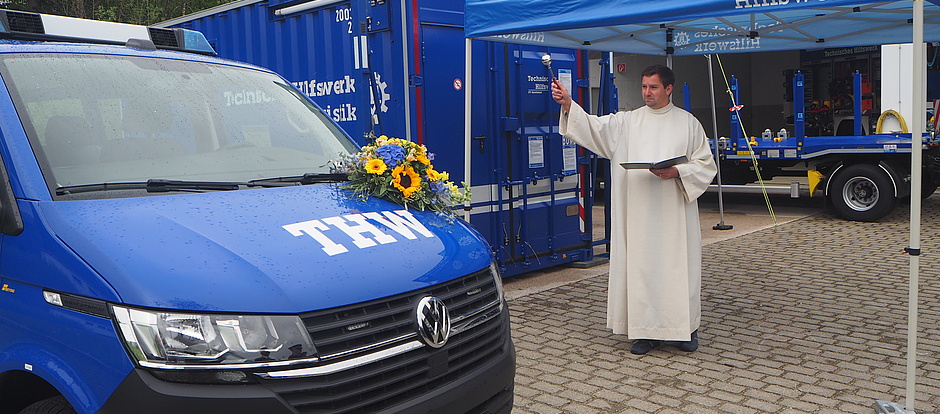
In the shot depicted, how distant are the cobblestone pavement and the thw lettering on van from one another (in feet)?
5.28

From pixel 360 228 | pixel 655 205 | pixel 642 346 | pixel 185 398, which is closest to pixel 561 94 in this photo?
pixel 655 205

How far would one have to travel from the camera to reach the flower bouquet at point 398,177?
3213 millimetres

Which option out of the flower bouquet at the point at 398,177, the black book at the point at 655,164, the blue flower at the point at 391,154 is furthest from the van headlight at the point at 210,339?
the black book at the point at 655,164

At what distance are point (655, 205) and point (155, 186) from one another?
3.11 meters

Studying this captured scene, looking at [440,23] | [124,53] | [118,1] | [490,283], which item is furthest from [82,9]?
[490,283]

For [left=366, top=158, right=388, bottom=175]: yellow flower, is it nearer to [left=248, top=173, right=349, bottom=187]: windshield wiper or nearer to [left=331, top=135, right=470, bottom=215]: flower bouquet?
[left=331, top=135, right=470, bottom=215]: flower bouquet

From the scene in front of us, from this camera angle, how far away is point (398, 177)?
323 cm

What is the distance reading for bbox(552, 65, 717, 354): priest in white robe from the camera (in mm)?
4910

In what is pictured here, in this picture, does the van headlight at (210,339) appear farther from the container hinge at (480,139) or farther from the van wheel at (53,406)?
the container hinge at (480,139)

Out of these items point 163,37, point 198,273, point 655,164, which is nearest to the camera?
point 198,273

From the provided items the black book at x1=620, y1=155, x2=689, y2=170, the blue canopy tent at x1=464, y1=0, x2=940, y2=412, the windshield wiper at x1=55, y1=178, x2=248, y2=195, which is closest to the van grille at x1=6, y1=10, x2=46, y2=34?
the windshield wiper at x1=55, y1=178, x2=248, y2=195

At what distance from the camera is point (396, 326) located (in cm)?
251

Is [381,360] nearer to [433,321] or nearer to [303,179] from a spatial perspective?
[433,321]

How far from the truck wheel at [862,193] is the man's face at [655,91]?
668 cm
